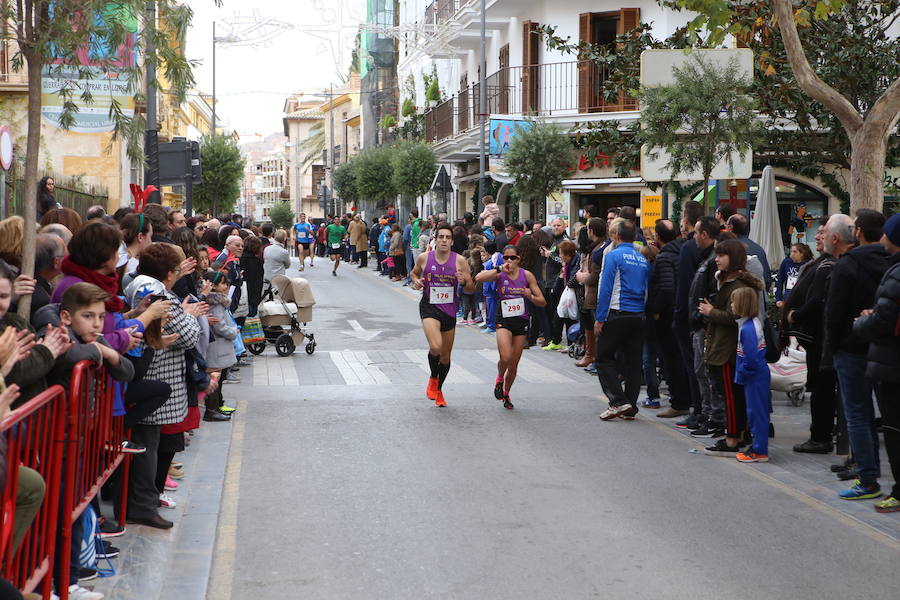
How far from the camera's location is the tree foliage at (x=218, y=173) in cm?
5241

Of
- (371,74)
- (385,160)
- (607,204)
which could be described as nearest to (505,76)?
(607,204)

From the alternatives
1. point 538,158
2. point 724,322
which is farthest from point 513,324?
point 538,158

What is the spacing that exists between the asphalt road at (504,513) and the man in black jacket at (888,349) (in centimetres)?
54

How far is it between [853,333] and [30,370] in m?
5.69

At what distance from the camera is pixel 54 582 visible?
17.2 feet

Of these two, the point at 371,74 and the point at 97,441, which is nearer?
the point at 97,441

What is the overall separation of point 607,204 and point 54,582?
25.9 meters

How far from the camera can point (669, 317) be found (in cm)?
1158

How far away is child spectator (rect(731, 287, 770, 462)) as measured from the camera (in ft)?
29.9

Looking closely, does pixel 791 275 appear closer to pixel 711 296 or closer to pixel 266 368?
pixel 711 296

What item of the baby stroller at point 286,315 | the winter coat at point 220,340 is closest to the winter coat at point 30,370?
the winter coat at point 220,340

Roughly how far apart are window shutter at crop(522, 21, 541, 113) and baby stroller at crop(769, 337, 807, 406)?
706 inches

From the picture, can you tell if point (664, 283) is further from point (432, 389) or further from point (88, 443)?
point (88, 443)

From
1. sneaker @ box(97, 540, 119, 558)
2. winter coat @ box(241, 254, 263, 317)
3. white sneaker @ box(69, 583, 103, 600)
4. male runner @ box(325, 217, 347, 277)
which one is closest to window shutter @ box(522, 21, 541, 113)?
male runner @ box(325, 217, 347, 277)
